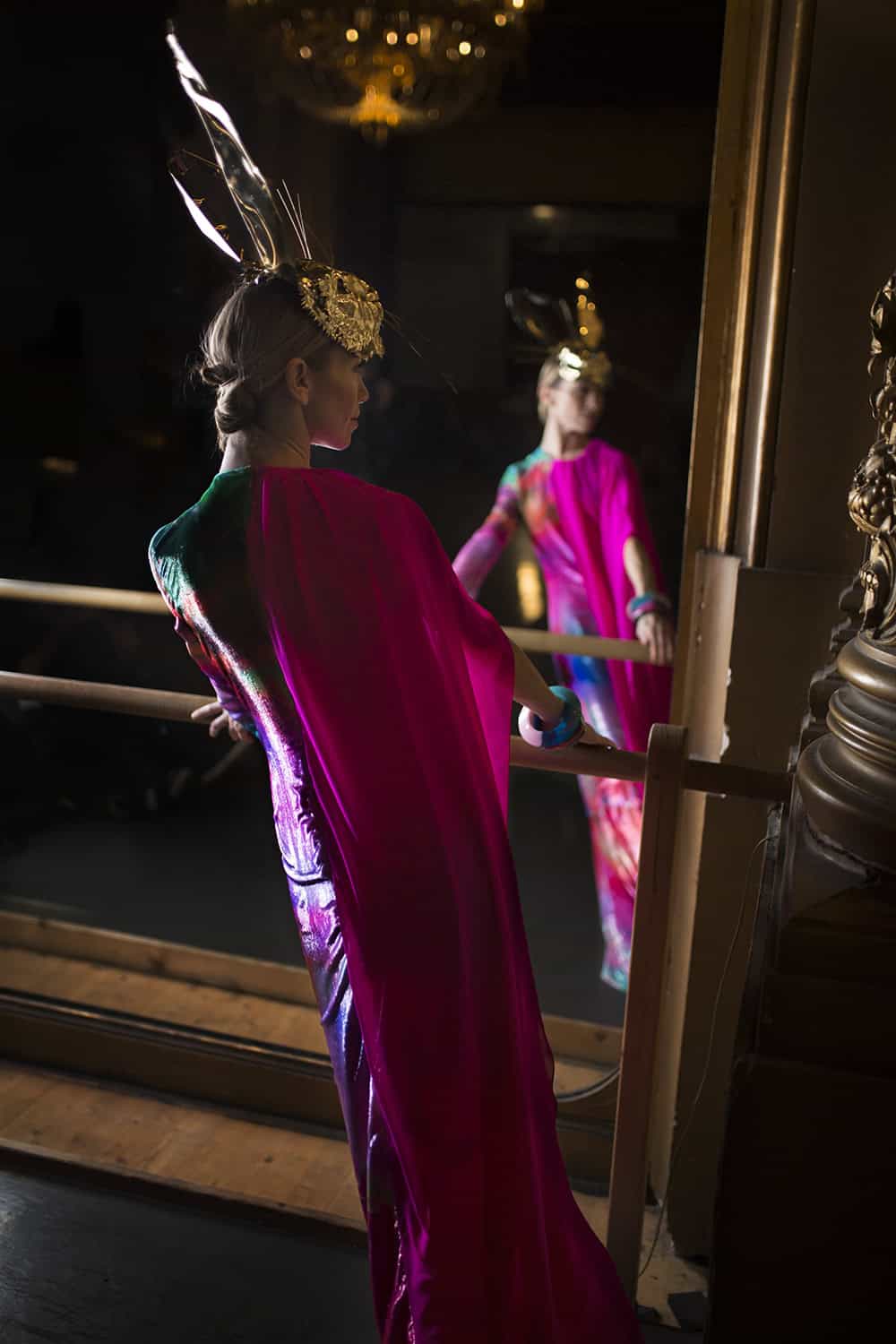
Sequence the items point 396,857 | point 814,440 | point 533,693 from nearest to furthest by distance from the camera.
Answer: point 396,857
point 533,693
point 814,440

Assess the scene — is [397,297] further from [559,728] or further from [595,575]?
[559,728]

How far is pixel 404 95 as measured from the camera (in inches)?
69.5

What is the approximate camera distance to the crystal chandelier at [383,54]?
1.72m

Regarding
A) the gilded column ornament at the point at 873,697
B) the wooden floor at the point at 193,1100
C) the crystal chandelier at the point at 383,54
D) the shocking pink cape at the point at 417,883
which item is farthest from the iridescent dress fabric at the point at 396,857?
the crystal chandelier at the point at 383,54

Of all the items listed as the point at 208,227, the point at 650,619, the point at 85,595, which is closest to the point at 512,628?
the point at 650,619

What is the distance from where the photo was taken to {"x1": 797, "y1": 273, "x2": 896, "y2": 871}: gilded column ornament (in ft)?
2.77

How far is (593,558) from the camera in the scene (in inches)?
81.6

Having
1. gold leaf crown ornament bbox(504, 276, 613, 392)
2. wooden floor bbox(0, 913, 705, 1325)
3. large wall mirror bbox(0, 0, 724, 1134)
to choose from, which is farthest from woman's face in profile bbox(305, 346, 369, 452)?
wooden floor bbox(0, 913, 705, 1325)

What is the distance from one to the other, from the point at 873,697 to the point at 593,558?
4.04 ft

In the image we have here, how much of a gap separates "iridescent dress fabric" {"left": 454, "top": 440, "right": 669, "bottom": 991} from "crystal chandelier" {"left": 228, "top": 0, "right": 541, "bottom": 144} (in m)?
0.63

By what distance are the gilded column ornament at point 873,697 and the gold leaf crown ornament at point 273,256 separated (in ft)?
1.68

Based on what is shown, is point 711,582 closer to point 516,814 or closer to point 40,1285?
point 516,814

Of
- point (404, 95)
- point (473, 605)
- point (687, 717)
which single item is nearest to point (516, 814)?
point (687, 717)

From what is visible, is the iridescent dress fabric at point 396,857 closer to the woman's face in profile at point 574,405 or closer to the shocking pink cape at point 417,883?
the shocking pink cape at point 417,883
